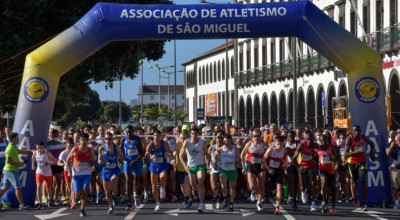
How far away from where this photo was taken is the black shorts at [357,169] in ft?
60.6

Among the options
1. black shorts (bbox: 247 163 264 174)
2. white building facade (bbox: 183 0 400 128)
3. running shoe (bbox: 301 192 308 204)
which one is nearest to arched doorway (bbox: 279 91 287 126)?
white building facade (bbox: 183 0 400 128)

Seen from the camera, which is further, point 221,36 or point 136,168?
point 221,36

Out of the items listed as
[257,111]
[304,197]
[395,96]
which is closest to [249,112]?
[257,111]

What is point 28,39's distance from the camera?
93.4 ft

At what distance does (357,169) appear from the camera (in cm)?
1859

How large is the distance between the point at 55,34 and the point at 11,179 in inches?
478

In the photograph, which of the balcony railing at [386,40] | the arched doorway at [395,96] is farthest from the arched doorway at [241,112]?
the balcony railing at [386,40]

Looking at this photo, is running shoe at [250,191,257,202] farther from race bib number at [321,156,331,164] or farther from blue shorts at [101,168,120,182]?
blue shorts at [101,168,120,182]

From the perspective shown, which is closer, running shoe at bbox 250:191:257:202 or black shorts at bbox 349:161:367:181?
black shorts at bbox 349:161:367:181

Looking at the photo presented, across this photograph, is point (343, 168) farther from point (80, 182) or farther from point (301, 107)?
point (301, 107)

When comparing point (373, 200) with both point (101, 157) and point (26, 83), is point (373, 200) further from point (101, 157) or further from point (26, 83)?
point (26, 83)

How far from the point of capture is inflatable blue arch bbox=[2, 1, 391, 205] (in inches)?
755

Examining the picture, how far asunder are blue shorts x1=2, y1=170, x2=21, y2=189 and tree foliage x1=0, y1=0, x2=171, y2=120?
292 inches

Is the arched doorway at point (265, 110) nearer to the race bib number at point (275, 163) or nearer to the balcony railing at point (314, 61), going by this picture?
the balcony railing at point (314, 61)
